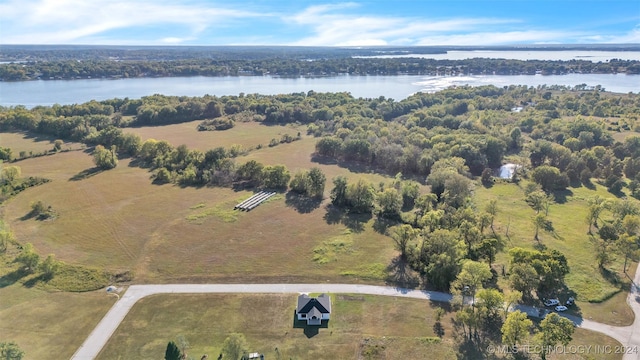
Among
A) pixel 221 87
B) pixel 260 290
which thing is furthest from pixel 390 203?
pixel 221 87

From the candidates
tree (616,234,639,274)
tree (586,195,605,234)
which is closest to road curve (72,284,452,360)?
tree (616,234,639,274)

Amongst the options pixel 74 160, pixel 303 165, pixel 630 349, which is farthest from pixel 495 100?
pixel 74 160

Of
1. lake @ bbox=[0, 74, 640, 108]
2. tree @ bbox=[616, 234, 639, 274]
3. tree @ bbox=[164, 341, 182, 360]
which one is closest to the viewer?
tree @ bbox=[164, 341, 182, 360]

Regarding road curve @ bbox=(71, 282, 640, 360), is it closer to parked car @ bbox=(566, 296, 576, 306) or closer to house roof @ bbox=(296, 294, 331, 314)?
parked car @ bbox=(566, 296, 576, 306)

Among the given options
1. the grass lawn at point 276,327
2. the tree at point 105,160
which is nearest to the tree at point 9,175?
the tree at point 105,160

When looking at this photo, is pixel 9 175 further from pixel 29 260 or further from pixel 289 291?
pixel 289 291

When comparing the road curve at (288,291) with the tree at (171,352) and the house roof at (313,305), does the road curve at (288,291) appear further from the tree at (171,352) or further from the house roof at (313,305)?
the tree at (171,352)

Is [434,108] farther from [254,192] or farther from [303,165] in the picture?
[254,192]
